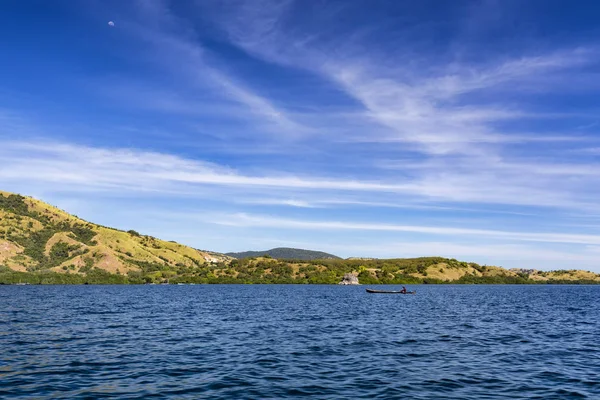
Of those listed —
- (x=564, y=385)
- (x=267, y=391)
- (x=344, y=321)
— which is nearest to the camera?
(x=267, y=391)

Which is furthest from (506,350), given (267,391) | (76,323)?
(76,323)

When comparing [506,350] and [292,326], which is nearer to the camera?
[506,350]

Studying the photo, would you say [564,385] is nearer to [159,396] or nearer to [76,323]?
[159,396]

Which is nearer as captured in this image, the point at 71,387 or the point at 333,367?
the point at 71,387

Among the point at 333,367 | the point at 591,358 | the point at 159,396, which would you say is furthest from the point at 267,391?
the point at 591,358

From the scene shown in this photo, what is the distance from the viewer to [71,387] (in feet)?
89.0

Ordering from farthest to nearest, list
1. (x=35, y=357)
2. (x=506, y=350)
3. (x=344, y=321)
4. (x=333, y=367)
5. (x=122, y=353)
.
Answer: (x=344, y=321)
(x=506, y=350)
(x=122, y=353)
(x=35, y=357)
(x=333, y=367)

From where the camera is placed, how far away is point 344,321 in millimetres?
68125

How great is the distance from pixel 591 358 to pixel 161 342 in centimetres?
4088

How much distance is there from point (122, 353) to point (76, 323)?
2708cm

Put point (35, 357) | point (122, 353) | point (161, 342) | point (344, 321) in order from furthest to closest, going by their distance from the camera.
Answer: point (344, 321), point (161, 342), point (122, 353), point (35, 357)

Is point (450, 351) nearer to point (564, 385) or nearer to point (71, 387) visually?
point (564, 385)

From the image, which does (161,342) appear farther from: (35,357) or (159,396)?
(159,396)

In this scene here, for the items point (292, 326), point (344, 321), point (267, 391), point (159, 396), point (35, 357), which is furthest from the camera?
point (344, 321)
